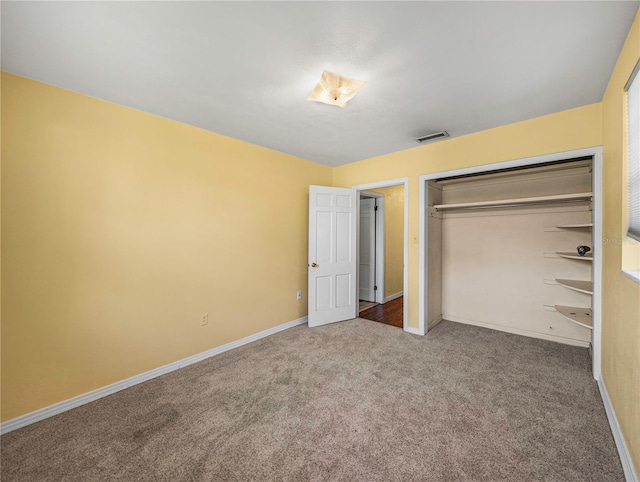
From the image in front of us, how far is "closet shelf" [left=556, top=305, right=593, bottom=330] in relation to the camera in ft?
8.40

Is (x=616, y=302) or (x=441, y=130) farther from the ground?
(x=441, y=130)

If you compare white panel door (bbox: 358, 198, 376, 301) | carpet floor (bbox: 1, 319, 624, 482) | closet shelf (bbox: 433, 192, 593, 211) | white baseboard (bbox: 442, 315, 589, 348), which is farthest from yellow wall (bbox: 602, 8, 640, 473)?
white panel door (bbox: 358, 198, 376, 301)

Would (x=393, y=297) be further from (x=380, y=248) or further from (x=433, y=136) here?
(x=433, y=136)

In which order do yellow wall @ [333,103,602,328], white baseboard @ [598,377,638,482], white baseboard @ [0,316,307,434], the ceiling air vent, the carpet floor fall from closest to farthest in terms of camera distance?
white baseboard @ [598,377,638,482]
the carpet floor
white baseboard @ [0,316,307,434]
yellow wall @ [333,103,602,328]
the ceiling air vent

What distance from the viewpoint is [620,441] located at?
153 centimetres

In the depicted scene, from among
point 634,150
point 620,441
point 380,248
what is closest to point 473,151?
point 634,150

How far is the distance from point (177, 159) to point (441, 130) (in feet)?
9.28

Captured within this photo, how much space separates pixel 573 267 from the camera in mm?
3061

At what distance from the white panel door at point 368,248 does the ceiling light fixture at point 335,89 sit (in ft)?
10.2

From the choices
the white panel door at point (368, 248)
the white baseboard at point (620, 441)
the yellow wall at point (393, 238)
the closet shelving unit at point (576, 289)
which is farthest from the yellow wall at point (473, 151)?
the white baseboard at point (620, 441)

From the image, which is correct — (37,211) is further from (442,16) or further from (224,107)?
(442,16)

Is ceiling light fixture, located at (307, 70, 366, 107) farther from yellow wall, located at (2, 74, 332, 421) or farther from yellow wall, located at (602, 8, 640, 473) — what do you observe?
yellow wall, located at (602, 8, 640, 473)

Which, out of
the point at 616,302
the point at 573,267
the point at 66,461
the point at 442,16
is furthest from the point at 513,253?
the point at 66,461

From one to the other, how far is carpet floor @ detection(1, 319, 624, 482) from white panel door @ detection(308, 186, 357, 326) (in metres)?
1.07
